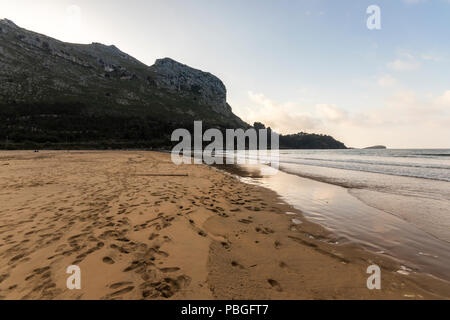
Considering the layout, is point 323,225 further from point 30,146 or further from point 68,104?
point 68,104

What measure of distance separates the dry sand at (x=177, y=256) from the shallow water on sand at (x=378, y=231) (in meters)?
0.58

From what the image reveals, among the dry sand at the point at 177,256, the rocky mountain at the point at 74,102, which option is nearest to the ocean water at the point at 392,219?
the dry sand at the point at 177,256

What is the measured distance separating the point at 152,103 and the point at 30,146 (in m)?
100.0

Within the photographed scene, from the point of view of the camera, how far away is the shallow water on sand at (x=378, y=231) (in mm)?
4859

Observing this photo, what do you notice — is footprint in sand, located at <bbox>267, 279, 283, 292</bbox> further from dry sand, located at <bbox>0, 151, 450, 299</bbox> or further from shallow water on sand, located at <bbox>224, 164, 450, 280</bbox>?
shallow water on sand, located at <bbox>224, 164, 450, 280</bbox>

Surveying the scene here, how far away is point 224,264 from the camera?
4.25m

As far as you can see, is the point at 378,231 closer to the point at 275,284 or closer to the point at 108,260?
the point at 275,284

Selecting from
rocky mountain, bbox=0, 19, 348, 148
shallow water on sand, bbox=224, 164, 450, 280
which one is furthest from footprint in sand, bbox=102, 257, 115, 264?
rocky mountain, bbox=0, 19, 348, 148

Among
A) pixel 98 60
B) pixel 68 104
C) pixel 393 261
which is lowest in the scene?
pixel 393 261

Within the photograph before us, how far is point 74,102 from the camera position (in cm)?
10725

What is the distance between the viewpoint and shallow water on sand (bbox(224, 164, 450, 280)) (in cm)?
486

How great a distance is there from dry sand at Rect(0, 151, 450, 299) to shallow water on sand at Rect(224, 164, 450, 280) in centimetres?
58

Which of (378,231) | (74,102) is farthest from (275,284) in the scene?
(74,102)

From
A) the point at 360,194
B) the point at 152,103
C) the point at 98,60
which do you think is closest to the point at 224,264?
the point at 360,194
